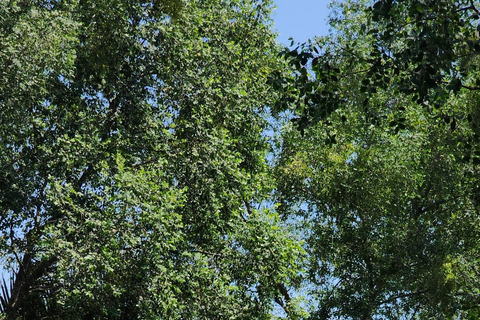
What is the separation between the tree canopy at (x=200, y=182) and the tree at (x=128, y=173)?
0.05 metres

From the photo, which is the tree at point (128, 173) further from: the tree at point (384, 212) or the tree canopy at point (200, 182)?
the tree at point (384, 212)

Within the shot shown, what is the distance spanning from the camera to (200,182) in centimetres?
1594

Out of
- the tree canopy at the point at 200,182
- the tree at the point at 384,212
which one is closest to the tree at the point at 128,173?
the tree canopy at the point at 200,182

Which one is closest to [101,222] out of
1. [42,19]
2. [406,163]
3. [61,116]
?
[61,116]

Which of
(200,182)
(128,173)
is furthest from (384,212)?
(128,173)

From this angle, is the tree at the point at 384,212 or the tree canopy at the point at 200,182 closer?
the tree canopy at the point at 200,182

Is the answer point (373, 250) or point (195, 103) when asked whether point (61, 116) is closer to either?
point (195, 103)

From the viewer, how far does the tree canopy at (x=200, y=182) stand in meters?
14.0

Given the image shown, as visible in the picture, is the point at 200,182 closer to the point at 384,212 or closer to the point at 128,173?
the point at 128,173

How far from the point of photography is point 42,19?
15.4 metres

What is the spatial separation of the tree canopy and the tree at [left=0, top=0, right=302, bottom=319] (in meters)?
0.05

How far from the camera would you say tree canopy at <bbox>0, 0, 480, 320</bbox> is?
1402 cm

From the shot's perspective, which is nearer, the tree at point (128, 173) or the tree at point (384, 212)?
the tree at point (128, 173)

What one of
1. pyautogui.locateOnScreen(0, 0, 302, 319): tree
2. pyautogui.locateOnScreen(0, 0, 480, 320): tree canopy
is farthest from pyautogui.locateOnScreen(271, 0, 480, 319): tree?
pyautogui.locateOnScreen(0, 0, 302, 319): tree
